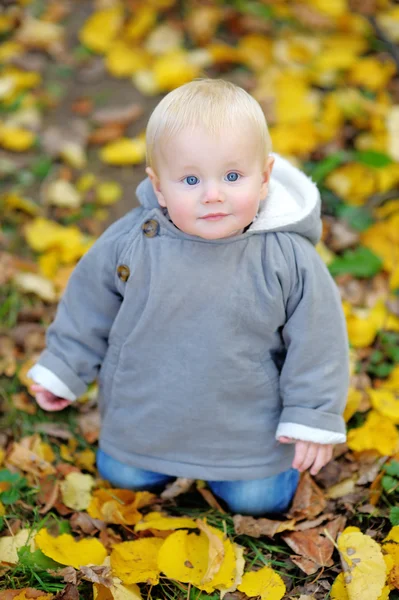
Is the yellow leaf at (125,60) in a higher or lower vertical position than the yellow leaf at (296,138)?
higher

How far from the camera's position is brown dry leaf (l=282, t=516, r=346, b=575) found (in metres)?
1.94

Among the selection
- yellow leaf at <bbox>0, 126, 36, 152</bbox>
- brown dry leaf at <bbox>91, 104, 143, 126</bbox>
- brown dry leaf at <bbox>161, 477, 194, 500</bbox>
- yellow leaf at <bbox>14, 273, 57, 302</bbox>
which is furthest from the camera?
brown dry leaf at <bbox>91, 104, 143, 126</bbox>

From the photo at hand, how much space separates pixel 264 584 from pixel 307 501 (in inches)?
13.3

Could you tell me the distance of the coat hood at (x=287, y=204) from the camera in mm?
1803

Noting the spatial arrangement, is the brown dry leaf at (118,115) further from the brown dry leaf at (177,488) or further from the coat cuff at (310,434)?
the coat cuff at (310,434)

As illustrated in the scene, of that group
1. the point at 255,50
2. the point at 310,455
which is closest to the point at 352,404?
the point at 310,455

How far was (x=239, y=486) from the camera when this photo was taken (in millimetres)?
2102

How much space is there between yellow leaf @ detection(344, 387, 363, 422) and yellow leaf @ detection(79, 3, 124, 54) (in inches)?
91.3

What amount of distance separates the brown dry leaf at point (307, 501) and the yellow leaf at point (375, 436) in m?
0.17

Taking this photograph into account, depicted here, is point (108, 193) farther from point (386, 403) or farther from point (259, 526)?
point (259, 526)

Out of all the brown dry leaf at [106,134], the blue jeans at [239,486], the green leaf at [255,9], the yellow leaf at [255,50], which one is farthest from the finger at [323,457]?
the green leaf at [255,9]

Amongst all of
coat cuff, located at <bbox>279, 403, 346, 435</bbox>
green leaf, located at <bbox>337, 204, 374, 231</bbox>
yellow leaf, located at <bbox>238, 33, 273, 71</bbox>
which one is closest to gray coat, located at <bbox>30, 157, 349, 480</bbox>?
coat cuff, located at <bbox>279, 403, 346, 435</bbox>

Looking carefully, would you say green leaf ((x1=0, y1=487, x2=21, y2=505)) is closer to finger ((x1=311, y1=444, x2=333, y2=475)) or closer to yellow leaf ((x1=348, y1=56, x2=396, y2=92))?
finger ((x1=311, y1=444, x2=333, y2=475))

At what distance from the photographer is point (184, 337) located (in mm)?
1855
